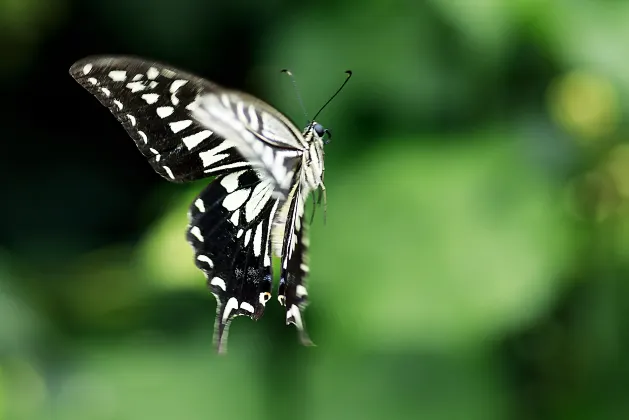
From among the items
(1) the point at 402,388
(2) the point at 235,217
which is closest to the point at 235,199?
(2) the point at 235,217

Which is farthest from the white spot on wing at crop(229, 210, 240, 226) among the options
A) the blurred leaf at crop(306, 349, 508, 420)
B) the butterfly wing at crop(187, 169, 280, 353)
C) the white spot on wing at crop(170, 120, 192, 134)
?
the blurred leaf at crop(306, 349, 508, 420)

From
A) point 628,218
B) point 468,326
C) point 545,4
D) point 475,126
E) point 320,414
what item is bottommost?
point 320,414

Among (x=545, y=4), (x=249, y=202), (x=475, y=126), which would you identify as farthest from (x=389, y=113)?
(x=249, y=202)

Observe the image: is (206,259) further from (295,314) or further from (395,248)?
(395,248)

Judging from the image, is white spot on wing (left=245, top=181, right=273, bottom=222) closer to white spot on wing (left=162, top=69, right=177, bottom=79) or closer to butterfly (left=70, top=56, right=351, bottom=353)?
butterfly (left=70, top=56, right=351, bottom=353)

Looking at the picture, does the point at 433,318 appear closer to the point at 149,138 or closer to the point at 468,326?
the point at 468,326
